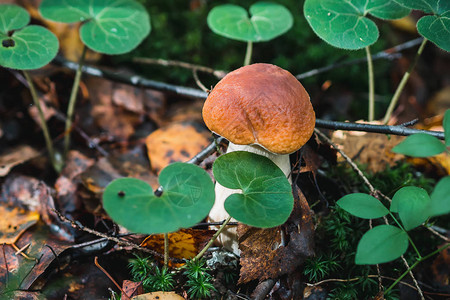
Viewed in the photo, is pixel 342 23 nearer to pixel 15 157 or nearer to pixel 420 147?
pixel 420 147

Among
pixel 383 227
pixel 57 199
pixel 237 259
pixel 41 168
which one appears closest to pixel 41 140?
pixel 41 168

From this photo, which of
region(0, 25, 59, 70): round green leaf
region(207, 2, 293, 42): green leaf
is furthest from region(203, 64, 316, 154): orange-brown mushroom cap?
region(0, 25, 59, 70): round green leaf

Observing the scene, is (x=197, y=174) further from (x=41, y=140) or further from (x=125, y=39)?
(x=41, y=140)

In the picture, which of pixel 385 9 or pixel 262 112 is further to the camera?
pixel 385 9

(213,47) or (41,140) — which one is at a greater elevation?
(213,47)

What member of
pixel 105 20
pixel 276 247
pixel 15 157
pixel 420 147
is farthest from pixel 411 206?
pixel 15 157

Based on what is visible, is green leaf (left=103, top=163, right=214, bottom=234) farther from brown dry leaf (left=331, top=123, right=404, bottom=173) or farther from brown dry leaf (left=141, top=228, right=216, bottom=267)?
brown dry leaf (left=331, top=123, right=404, bottom=173)

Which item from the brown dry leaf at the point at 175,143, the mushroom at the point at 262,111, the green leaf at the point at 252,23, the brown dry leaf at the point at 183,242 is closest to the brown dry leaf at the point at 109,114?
the brown dry leaf at the point at 175,143

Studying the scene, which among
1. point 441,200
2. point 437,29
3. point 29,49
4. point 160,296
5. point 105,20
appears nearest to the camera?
point 441,200
